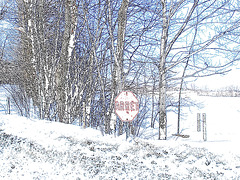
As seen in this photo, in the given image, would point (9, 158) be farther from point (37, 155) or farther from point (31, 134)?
point (31, 134)

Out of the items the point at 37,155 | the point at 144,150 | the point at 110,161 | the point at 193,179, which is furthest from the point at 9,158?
the point at 193,179

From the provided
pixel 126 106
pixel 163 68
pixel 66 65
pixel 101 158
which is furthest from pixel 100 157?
pixel 66 65

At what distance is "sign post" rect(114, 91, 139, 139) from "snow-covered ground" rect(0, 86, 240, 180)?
21.6 inches

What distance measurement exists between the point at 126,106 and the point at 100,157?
1.42 m

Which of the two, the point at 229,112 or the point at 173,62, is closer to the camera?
the point at 173,62

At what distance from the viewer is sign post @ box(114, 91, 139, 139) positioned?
539 centimetres

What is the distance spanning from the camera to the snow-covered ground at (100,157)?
3986 mm

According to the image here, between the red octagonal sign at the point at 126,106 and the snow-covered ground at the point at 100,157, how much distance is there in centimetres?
56

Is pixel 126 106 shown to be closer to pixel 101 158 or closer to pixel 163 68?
pixel 101 158

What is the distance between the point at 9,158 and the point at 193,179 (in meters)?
3.36

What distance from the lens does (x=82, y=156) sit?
4457 mm

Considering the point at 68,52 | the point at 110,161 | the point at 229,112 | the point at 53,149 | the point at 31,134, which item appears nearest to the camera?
the point at 110,161

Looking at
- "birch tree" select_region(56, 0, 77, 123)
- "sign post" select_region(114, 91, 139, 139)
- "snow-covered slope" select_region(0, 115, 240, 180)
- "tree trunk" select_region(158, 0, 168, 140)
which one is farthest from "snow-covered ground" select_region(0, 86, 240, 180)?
"birch tree" select_region(56, 0, 77, 123)

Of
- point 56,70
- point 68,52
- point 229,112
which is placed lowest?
point 229,112
